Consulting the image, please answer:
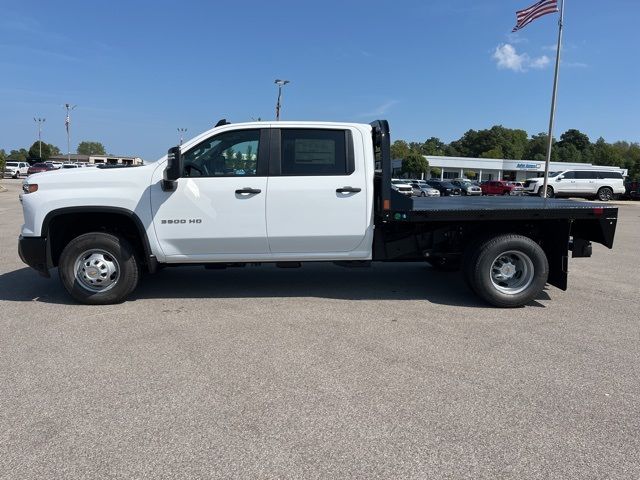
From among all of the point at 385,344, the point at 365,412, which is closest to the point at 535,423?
the point at 365,412

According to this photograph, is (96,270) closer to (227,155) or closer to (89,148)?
(227,155)

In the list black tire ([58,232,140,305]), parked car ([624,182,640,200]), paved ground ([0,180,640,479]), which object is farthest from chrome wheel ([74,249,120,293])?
parked car ([624,182,640,200])

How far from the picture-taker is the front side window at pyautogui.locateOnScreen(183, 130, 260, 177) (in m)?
5.61

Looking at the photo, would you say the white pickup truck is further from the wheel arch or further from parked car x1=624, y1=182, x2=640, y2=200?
parked car x1=624, y1=182, x2=640, y2=200

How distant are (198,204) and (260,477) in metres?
3.49

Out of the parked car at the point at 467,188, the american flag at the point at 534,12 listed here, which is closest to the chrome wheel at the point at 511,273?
the american flag at the point at 534,12

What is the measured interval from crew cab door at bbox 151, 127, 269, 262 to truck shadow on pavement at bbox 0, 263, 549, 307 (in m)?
0.86

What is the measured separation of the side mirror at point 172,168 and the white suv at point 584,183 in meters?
31.4

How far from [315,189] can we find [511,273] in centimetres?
254

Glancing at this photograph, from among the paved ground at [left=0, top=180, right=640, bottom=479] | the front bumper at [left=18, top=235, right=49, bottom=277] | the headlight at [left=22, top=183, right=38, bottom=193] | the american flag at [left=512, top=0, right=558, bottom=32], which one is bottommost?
the paved ground at [left=0, top=180, right=640, bottom=479]

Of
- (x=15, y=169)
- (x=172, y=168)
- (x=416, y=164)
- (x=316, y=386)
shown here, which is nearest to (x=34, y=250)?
(x=172, y=168)

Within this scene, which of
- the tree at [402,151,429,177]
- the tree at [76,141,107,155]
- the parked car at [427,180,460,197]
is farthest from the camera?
the tree at [76,141,107,155]

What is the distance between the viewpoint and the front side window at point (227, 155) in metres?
5.61

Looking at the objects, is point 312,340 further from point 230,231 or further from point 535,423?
point 535,423
